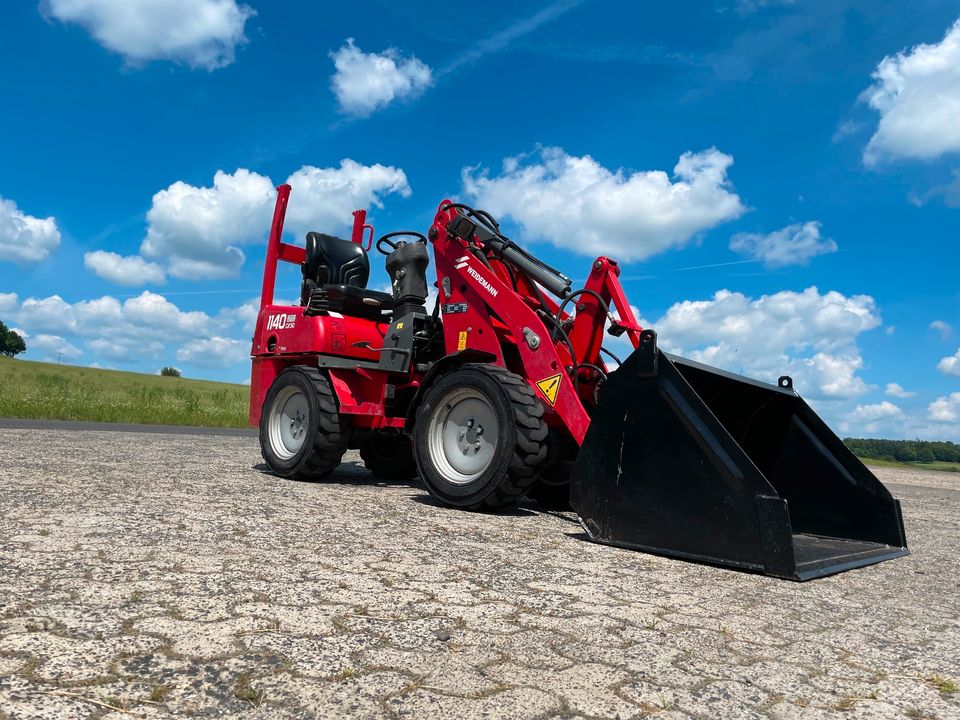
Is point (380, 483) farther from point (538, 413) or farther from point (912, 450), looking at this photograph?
point (912, 450)

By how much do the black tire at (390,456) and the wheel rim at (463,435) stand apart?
6.89 ft

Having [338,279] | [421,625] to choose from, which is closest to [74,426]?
[338,279]

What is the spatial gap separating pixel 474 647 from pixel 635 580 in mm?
1344

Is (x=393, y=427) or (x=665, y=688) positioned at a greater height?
(x=393, y=427)

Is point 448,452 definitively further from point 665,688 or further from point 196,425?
point 196,425

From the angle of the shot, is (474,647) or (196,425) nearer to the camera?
(474,647)

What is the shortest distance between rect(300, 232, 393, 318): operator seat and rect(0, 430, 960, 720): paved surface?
3028 millimetres

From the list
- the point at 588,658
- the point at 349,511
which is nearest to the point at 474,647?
the point at 588,658

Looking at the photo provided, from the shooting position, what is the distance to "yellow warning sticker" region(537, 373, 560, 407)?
5.28 metres

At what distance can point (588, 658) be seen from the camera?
247 centimetres

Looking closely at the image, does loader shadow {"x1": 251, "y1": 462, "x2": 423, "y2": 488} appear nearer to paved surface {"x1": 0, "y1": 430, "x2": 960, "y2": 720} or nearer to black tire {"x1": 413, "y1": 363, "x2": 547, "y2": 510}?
black tire {"x1": 413, "y1": 363, "x2": 547, "y2": 510}

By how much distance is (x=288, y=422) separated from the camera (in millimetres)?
7523

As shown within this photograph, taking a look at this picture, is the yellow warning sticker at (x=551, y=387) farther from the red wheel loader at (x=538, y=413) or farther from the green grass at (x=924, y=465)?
the green grass at (x=924, y=465)

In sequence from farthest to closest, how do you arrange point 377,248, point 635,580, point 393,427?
point 377,248 → point 393,427 → point 635,580
